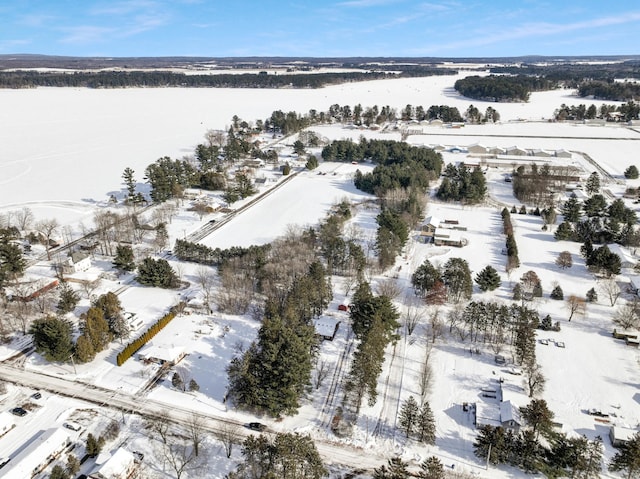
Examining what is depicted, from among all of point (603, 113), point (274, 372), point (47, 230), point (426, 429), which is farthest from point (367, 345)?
point (603, 113)

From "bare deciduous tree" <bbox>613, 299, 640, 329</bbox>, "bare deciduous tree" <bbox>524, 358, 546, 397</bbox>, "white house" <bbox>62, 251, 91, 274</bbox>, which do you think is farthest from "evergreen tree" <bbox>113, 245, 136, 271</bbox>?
"bare deciduous tree" <bbox>613, 299, 640, 329</bbox>

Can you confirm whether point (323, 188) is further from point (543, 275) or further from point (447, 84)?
point (447, 84)

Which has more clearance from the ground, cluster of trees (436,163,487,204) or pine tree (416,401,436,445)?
cluster of trees (436,163,487,204)

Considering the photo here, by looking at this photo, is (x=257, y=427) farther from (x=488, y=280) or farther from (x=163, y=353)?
(x=488, y=280)

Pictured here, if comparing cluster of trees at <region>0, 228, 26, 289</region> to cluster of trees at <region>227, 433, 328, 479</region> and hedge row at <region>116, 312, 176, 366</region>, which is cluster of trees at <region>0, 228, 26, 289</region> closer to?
hedge row at <region>116, 312, 176, 366</region>

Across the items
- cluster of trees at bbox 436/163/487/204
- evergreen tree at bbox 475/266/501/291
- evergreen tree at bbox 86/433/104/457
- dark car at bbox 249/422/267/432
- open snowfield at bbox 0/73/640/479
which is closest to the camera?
evergreen tree at bbox 86/433/104/457

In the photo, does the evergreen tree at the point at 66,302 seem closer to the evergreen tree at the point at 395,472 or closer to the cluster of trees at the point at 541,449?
the evergreen tree at the point at 395,472

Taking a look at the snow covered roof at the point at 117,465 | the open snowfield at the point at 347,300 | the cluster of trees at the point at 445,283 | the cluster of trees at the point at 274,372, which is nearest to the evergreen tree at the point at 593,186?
the open snowfield at the point at 347,300
